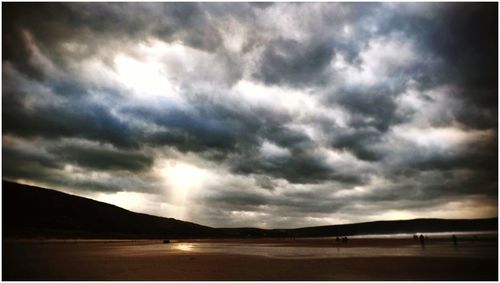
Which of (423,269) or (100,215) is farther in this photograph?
(100,215)

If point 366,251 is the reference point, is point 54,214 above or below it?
above

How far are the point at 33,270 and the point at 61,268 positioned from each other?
211 cm

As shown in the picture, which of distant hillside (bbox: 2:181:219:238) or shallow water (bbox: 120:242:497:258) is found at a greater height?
Result: distant hillside (bbox: 2:181:219:238)

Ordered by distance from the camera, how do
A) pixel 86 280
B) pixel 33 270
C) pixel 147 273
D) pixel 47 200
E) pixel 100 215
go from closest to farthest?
pixel 86 280 → pixel 147 273 → pixel 33 270 → pixel 47 200 → pixel 100 215

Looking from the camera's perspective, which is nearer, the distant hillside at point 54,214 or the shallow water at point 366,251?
the shallow water at point 366,251

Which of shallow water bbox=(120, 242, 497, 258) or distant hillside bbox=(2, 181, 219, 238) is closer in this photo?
shallow water bbox=(120, 242, 497, 258)

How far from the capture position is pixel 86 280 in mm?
22469

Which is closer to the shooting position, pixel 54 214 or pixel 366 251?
pixel 366 251

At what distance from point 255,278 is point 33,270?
57.3 feet

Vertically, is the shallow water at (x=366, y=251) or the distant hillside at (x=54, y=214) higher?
the distant hillside at (x=54, y=214)

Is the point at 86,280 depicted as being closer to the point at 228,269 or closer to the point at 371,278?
the point at 228,269

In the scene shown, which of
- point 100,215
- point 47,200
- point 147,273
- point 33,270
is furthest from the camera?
point 100,215

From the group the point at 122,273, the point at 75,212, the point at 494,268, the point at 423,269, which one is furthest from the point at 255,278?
the point at 75,212

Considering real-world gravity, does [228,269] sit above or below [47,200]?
below
